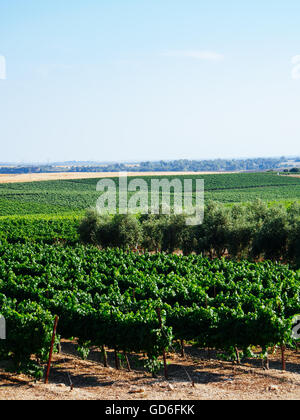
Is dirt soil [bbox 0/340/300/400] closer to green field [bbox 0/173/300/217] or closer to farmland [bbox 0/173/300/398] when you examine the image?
farmland [bbox 0/173/300/398]

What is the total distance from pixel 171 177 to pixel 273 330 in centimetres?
12690

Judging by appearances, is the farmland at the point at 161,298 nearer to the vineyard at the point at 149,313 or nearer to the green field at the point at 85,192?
the vineyard at the point at 149,313

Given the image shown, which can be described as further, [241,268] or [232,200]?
[232,200]

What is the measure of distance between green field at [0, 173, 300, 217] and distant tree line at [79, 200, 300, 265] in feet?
94.9

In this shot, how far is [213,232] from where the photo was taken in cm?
4116

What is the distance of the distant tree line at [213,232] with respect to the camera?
36.5 m

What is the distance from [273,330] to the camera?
1603 cm

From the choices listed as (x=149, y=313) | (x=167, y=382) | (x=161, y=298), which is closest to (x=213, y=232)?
(x=161, y=298)

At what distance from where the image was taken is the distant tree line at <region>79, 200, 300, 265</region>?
3647cm

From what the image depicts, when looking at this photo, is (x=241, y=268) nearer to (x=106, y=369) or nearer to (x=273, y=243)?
(x=273, y=243)

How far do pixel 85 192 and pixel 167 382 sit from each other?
3760 inches
